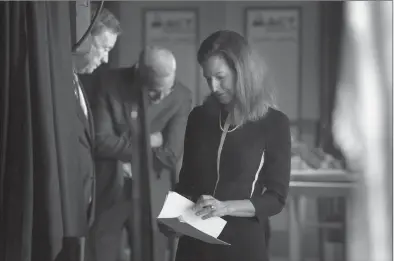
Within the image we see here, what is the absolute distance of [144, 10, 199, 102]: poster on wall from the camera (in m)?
1.30

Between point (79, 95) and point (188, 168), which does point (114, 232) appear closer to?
point (188, 168)

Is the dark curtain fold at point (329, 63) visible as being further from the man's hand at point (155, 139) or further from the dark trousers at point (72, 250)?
the dark trousers at point (72, 250)

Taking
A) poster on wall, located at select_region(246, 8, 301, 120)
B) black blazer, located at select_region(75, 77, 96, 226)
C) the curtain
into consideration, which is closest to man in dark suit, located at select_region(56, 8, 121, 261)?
black blazer, located at select_region(75, 77, 96, 226)

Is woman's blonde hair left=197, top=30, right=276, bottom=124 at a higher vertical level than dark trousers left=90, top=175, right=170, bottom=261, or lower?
higher

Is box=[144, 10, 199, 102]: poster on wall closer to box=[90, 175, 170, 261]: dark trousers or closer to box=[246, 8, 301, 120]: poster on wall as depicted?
box=[246, 8, 301, 120]: poster on wall

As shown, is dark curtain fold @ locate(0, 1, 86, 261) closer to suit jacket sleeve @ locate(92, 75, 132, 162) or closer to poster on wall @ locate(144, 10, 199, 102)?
suit jacket sleeve @ locate(92, 75, 132, 162)

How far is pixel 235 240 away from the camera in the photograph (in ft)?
4.11

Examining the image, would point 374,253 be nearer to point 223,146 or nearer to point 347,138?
point 347,138

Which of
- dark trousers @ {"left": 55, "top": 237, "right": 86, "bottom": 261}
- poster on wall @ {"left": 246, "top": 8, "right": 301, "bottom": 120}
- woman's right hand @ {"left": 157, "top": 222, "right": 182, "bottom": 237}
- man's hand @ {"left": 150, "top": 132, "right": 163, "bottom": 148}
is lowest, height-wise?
dark trousers @ {"left": 55, "top": 237, "right": 86, "bottom": 261}

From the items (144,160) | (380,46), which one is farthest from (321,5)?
(144,160)

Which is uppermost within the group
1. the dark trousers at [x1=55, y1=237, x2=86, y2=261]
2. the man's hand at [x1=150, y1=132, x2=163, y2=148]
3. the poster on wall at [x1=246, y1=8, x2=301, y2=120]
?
the poster on wall at [x1=246, y1=8, x2=301, y2=120]

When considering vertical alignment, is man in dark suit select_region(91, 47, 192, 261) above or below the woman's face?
below

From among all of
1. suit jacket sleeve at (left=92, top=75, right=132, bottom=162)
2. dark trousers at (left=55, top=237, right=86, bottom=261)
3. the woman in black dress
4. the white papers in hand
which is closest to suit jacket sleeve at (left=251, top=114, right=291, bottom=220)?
the woman in black dress

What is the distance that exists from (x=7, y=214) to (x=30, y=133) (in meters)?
0.22
